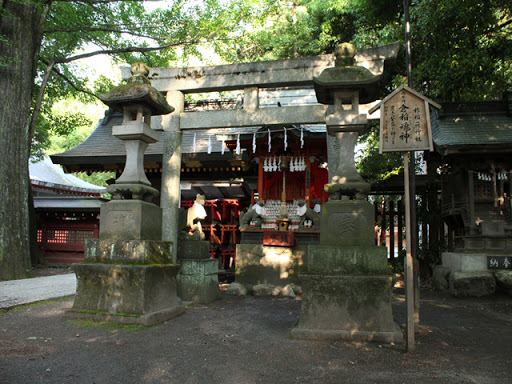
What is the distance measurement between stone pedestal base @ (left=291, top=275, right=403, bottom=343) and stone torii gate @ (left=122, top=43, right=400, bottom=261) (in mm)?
3788

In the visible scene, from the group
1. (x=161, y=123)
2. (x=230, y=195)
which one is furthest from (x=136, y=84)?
(x=230, y=195)

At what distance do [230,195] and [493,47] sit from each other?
30.6ft

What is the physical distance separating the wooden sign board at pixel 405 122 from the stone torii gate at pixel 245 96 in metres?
3.09

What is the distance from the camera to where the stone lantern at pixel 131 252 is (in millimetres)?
5629

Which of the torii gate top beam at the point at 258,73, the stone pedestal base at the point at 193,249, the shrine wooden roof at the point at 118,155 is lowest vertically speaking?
the stone pedestal base at the point at 193,249

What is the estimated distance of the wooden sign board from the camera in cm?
483

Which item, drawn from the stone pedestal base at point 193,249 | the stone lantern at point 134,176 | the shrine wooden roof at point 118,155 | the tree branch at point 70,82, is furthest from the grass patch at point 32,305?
the tree branch at point 70,82

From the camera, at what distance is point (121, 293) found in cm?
567

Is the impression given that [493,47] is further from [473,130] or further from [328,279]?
[328,279]

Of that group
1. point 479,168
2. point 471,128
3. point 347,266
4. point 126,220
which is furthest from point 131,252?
point 471,128

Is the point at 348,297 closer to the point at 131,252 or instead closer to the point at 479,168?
the point at 131,252

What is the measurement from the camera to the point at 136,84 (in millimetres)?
6633

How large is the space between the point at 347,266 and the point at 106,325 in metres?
3.60

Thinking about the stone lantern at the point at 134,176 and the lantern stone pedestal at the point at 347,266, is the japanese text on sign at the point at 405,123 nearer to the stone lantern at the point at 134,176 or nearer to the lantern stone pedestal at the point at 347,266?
the lantern stone pedestal at the point at 347,266
